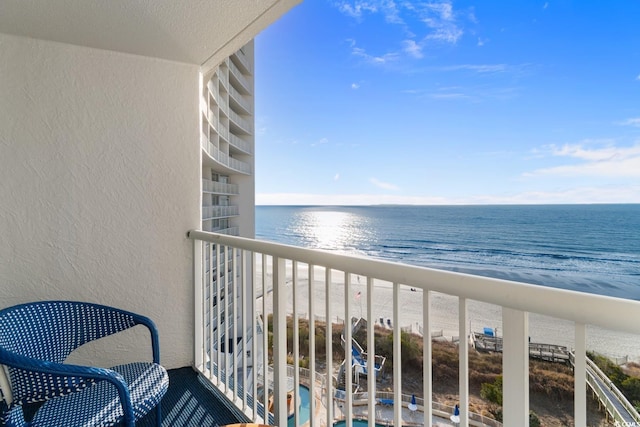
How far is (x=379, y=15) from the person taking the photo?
1026 inches

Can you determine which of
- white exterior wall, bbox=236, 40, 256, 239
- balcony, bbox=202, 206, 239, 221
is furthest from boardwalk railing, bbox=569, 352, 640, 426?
white exterior wall, bbox=236, 40, 256, 239

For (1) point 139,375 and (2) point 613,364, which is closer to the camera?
→ (2) point 613,364

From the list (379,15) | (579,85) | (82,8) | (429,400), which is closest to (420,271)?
(429,400)

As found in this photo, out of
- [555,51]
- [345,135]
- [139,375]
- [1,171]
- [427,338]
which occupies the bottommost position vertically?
[139,375]

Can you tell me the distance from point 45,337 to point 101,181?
100cm

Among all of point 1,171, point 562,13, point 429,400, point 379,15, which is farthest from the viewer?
point 379,15

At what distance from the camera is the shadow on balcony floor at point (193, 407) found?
1932 millimetres

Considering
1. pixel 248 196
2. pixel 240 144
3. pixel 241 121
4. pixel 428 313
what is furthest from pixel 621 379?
pixel 248 196

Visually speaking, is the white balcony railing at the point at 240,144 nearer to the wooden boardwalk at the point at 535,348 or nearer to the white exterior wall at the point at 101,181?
the white exterior wall at the point at 101,181

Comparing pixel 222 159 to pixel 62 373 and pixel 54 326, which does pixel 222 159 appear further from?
pixel 62 373

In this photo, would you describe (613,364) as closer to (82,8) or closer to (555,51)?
(82,8)

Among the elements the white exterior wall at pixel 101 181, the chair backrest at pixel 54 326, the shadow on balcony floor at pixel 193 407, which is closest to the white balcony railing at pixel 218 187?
the white exterior wall at pixel 101 181

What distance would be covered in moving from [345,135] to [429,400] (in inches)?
1170

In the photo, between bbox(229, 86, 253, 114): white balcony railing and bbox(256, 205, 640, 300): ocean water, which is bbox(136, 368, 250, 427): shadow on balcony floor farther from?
bbox(229, 86, 253, 114): white balcony railing
